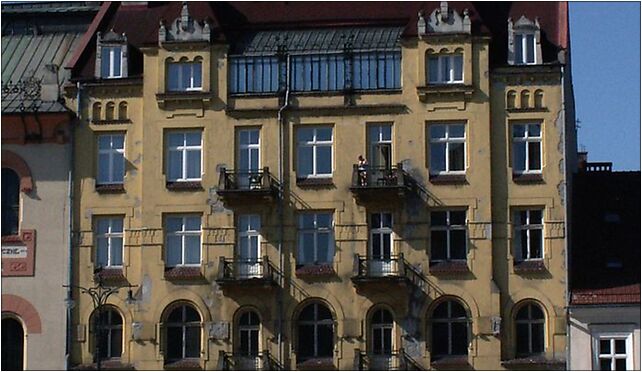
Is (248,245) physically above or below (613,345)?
above

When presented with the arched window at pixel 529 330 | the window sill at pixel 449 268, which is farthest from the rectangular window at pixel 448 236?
the arched window at pixel 529 330

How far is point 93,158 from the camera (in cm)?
5131

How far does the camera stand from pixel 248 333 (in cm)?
4975

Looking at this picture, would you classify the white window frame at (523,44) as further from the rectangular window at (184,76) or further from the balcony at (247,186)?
the rectangular window at (184,76)

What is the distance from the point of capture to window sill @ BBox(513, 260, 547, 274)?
48.9 m

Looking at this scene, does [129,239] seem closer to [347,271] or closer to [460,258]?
[347,271]

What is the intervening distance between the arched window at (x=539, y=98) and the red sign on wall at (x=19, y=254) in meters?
15.1

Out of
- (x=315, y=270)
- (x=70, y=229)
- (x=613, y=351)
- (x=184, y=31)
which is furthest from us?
(x=70, y=229)

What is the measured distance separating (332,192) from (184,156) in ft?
14.8

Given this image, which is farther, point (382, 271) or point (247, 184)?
point (247, 184)

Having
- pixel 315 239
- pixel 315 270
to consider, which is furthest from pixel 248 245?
pixel 315 270

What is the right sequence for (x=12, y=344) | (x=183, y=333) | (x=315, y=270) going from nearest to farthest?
(x=315, y=270)
(x=183, y=333)
(x=12, y=344)

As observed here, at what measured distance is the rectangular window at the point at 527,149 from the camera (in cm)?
4966

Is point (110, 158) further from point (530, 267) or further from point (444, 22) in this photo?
point (530, 267)
